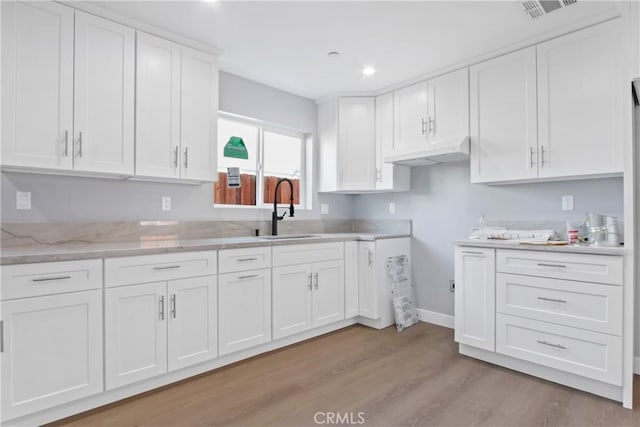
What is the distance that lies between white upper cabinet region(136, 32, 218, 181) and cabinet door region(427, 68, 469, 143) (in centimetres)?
196

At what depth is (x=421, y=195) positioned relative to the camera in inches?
150

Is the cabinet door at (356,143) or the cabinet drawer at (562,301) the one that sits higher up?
the cabinet door at (356,143)

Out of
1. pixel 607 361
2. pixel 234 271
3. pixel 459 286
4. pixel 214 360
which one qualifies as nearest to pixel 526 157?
pixel 459 286

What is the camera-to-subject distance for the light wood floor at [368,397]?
6.44 ft

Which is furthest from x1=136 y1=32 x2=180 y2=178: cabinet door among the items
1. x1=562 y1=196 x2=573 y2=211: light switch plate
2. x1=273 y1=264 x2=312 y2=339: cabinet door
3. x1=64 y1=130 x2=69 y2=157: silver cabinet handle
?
x1=562 y1=196 x2=573 y2=211: light switch plate

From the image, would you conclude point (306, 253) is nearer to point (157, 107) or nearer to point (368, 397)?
point (368, 397)

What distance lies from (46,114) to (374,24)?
218 cm

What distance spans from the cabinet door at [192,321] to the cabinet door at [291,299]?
54 centimetres

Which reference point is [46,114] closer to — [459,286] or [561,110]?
[459,286]

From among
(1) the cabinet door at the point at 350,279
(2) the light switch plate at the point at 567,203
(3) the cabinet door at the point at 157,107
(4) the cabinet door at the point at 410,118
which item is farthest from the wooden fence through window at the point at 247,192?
(2) the light switch plate at the point at 567,203

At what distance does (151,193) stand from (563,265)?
3000 millimetres

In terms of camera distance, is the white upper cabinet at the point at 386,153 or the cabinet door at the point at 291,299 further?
the white upper cabinet at the point at 386,153

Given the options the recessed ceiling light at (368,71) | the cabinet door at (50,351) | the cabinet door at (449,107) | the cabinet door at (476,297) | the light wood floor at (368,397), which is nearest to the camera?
the cabinet door at (50,351)

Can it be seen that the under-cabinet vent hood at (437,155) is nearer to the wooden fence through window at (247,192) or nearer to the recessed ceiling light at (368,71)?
the recessed ceiling light at (368,71)
